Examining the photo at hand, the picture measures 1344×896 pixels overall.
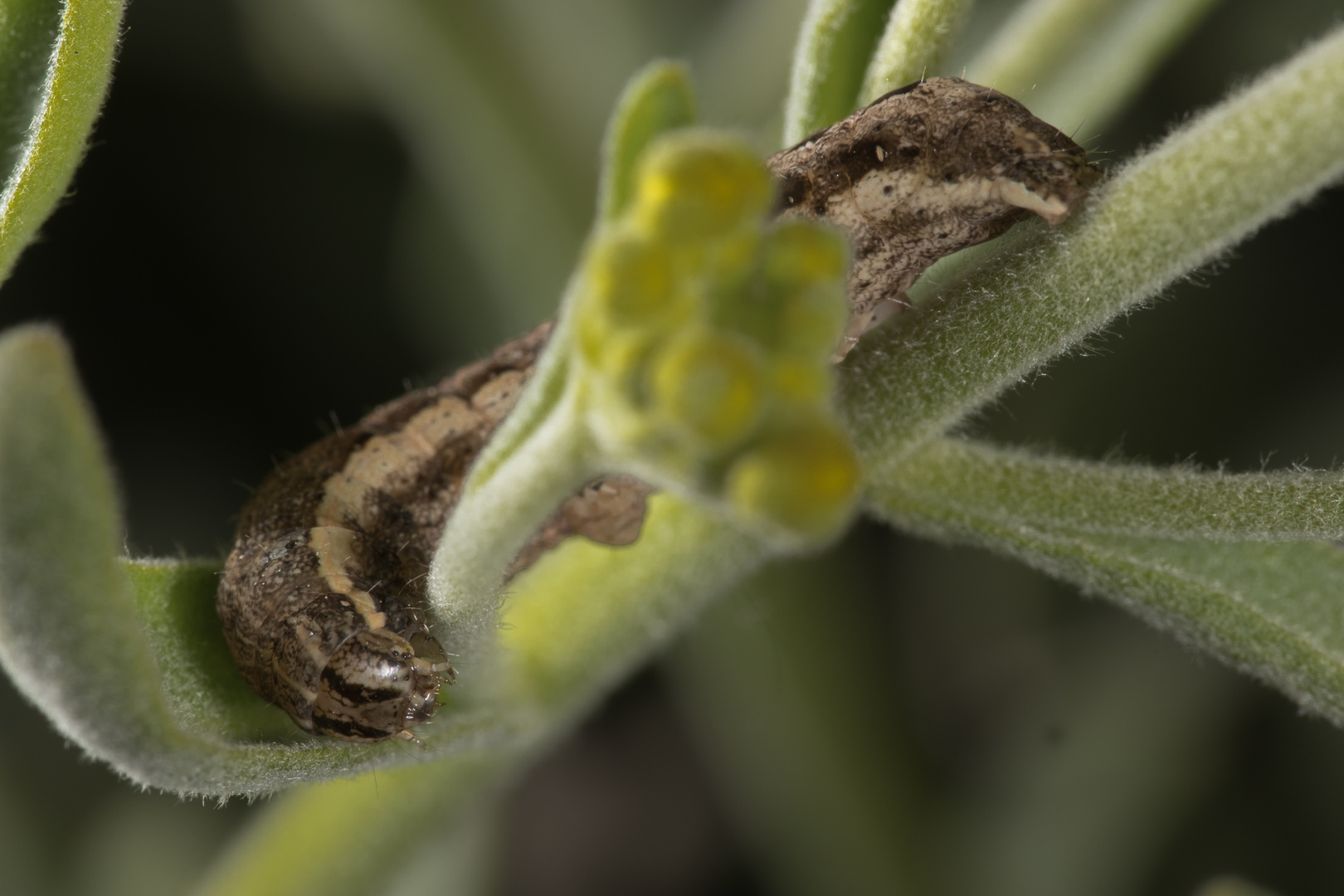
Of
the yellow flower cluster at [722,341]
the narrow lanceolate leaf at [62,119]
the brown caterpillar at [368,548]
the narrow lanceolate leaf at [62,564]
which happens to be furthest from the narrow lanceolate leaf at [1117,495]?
the narrow lanceolate leaf at [62,119]

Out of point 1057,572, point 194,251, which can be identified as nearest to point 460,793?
point 1057,572

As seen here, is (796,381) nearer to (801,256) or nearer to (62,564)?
(801,256)

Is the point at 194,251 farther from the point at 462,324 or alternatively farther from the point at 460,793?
the point at 460,793

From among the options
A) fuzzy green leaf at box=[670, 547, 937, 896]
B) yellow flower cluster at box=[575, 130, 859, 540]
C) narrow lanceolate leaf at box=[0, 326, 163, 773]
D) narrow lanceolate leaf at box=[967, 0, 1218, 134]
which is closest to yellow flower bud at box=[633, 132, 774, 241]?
yellow flower cluster at box=[575, 130, 859, 540]

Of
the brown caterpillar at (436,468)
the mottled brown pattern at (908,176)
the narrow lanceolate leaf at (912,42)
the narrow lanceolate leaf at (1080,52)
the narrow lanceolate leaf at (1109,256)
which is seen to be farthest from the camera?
the narrow lanceolate leaf at (1080,52)

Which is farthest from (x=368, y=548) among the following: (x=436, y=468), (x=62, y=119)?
(x=62, y=119)

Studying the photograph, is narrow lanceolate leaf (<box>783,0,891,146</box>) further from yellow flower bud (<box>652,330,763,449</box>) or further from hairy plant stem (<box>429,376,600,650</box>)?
yellow flower bud (<box>652,330,763,449</box>)

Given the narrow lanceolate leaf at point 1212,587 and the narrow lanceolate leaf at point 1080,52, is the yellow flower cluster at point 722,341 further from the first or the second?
the narrow lanceolate leaf at point 1080,52
